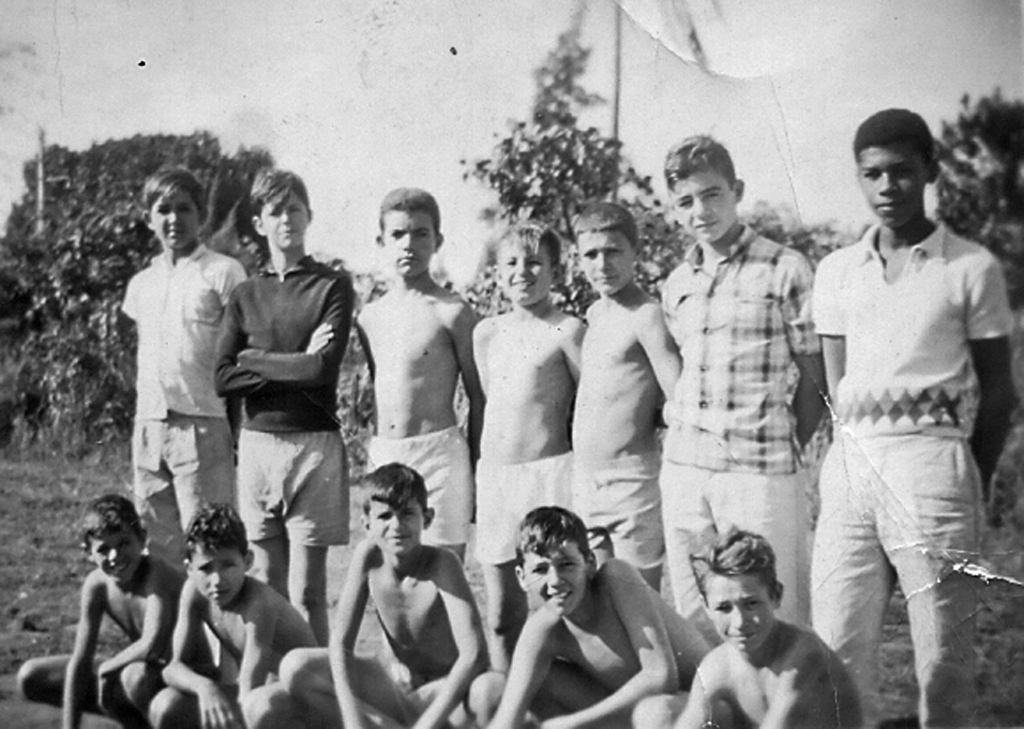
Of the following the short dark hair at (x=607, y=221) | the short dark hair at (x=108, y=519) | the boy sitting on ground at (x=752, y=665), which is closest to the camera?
A: the boy sitting on ground at (x=752, y=665)

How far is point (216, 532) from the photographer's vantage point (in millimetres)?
4227

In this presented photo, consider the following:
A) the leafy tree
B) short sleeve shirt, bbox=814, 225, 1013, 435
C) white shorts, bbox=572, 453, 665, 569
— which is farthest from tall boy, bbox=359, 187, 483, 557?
short sleeve shirt, bbox=814, 225, 1013, 435

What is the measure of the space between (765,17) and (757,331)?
922 millimetres

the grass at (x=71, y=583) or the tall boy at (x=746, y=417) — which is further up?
the tall boy at (x=746, y=417)

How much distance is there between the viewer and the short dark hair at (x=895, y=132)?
416 centimetres

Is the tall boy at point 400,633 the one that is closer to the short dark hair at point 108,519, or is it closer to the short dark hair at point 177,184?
the short dark hair at point 108,519

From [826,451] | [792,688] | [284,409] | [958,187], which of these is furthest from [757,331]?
[284,409]

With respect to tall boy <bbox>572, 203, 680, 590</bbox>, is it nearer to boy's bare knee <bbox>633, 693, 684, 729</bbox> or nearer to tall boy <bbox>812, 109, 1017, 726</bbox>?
boy's bare knee <bbox>633, 693, 684, 729</bbox>

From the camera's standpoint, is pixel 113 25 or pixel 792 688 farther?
pixel 113 25

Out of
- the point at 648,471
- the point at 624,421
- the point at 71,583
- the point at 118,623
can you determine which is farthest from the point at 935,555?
the point at 71,583

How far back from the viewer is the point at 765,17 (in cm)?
436

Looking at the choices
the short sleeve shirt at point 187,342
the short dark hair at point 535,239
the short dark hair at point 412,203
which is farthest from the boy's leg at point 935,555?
the short sleeve shirt at point 187,342

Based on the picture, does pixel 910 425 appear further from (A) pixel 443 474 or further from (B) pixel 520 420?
(A) pixel 443 474

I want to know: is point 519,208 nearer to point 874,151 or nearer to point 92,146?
point 874,151
